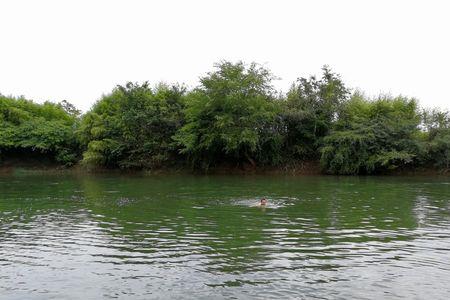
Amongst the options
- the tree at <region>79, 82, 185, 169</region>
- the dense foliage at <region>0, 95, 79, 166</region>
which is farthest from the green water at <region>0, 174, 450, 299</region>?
the dense foliage at <region>0, 95, 79, 166</region>

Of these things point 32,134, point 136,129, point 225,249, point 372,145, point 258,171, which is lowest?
point 225,249

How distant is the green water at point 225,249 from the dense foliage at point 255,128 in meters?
28.1

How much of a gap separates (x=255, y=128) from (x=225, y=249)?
4445cm

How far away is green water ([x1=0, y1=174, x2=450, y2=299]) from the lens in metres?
12.4

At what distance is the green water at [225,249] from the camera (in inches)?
488

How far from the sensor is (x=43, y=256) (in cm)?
1614

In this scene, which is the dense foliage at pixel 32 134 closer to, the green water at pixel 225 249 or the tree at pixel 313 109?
the tree at pixel 313 109

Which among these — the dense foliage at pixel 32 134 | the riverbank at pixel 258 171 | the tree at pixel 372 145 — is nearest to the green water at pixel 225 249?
the tree at pixel 372 145

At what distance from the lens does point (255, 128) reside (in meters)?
60.7

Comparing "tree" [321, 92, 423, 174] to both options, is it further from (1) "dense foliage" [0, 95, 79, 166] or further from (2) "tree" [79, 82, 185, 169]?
(1) "dense foliage" [0, 95, 79, 166]

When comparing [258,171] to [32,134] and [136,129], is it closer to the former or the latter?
[136,129]

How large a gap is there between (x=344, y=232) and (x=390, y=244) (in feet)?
8.55

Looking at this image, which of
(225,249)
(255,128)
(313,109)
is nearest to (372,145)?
(313,109)

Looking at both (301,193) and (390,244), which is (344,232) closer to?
(390,244)
